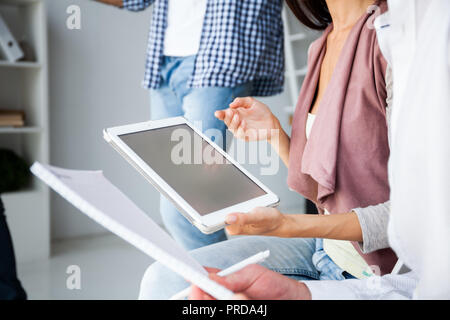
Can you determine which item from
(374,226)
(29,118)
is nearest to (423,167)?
(374,226)

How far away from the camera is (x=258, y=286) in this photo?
523mm

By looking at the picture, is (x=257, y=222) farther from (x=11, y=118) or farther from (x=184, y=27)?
(x=11, y=118)

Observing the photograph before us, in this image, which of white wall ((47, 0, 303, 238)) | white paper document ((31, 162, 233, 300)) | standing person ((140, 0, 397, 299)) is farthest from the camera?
white wall ((47, 0, 303, 238))

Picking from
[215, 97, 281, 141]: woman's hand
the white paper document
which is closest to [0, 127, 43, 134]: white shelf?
[215, 97, 281, 141]: woman's hand

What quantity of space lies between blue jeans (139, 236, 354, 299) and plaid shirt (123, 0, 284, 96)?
0.52m

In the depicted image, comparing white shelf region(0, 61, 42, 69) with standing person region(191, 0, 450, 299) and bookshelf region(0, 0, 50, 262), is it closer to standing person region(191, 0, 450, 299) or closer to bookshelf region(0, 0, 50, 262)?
bookshelf region(0, 0, 50, 262)

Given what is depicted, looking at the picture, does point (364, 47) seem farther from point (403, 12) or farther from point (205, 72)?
point (205, 72)

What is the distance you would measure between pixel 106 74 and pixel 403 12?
6.92 ft

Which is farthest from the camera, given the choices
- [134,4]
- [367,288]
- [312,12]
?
[134,4]

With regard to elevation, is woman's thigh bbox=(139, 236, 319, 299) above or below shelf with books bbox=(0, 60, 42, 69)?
below

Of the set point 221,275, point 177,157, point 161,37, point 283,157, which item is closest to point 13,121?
point 161,37

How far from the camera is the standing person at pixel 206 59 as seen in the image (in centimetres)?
119

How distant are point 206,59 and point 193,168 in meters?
0.65

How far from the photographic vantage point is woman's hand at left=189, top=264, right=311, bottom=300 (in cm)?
50
